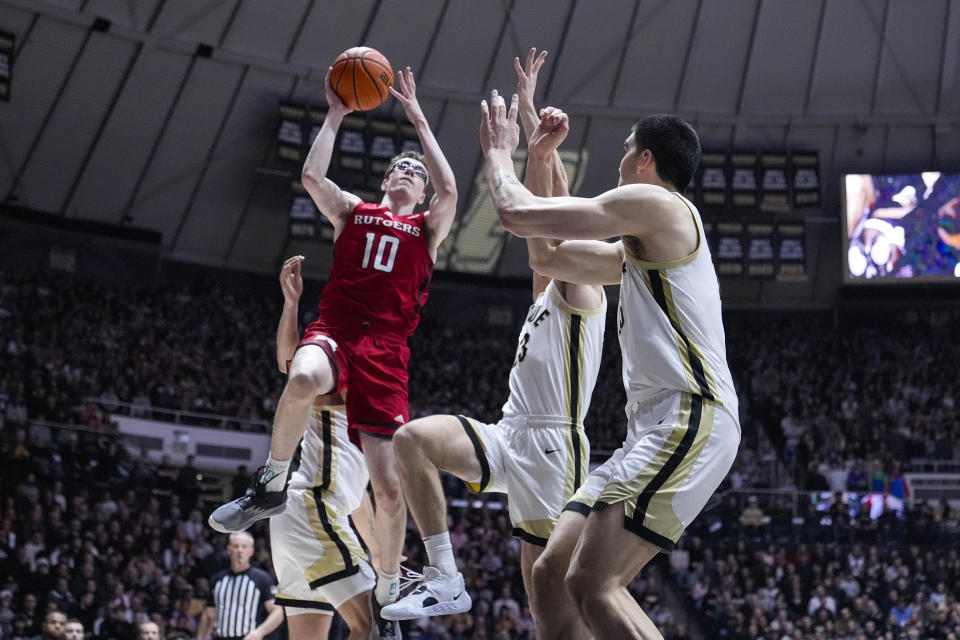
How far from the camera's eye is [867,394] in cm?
2698

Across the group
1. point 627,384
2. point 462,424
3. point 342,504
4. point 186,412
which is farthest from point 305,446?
point 186,412

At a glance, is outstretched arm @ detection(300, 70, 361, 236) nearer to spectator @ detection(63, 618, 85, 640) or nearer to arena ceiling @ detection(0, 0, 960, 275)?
spectator @ detection(63, 618, 85, 640)

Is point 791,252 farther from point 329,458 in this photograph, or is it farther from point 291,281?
point 329,458

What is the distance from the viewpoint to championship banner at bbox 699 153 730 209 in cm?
2584

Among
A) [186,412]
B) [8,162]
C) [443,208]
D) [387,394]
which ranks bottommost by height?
[387,394]

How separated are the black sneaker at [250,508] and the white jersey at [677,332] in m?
2.47

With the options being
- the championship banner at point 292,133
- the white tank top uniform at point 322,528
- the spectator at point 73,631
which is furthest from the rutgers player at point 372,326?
the championship banner at point 292,133

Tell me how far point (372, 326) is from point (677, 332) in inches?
98.2

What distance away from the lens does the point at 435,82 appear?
2450cm

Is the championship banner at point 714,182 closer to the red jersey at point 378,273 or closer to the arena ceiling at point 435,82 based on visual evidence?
the arena ceiling at point 435,82

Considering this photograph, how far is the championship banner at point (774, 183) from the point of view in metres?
26.0

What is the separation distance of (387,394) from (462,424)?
82cm

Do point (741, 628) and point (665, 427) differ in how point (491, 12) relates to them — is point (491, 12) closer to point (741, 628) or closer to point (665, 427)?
point (741, 628)

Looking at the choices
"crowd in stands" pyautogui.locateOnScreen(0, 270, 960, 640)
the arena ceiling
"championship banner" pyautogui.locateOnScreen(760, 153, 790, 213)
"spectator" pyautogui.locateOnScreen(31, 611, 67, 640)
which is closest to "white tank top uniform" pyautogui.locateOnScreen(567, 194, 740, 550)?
"spectator" pyautogui.locateOnScreen(31, 611, 67, 640)
